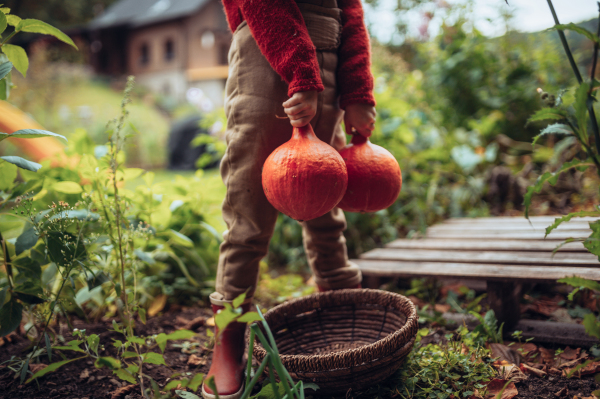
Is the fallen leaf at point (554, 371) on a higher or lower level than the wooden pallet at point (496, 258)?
lower

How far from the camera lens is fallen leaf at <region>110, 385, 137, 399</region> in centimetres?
117

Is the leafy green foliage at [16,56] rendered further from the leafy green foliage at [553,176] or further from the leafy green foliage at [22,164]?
the leafy green foliage at [553,176]

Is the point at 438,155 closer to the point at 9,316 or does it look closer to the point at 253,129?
the point at 253,129

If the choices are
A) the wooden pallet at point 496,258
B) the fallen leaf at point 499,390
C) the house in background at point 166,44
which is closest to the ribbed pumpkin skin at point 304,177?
the wooden pallet at point 496,258

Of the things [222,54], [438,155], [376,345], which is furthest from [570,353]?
[222,54]

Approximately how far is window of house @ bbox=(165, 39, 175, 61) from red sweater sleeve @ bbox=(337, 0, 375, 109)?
50.6 ft

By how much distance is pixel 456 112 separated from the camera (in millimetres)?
4023

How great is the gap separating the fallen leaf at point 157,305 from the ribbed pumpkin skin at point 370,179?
1.17 metres

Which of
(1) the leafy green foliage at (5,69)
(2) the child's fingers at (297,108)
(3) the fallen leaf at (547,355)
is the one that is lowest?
(3) the fallen leaf at (547,355)

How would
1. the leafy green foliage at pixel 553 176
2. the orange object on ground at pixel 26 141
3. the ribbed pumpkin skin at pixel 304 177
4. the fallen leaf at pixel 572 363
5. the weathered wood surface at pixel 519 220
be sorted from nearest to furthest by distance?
the leafy green foliage at pixel 553 176 < the ribbed pumpkin skin at pixel 304 177 < the fallen leaf at pixel 572 363 < the weathered wood surface at pixel 519 220 < the orange object on ground at pixel 26 141

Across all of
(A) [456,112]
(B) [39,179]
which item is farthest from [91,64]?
(B) [39,179]

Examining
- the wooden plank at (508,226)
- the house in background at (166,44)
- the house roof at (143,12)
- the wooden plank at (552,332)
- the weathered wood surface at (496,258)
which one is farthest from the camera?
the house roof at (143,12)

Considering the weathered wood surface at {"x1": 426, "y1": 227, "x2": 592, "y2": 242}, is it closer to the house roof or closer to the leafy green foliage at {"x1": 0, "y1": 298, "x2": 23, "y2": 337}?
the leafy green foliage at {"x1": 0, "y1": 298, "x2": 23, "y2": 337}

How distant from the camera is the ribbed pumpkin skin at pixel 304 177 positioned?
3.23 ft
